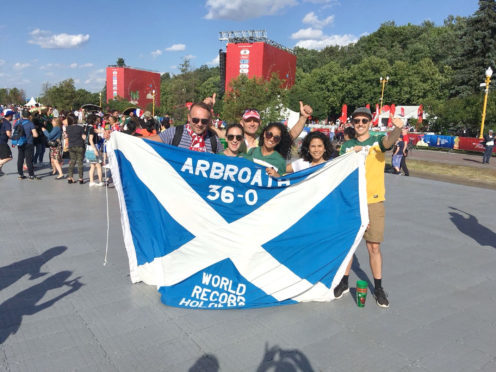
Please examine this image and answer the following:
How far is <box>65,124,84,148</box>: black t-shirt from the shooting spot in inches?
371

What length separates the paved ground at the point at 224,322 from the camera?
9.43 feet

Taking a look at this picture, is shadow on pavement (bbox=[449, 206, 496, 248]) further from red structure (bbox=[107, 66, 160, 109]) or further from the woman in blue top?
red structure (bbox=[107, 66, 160, 109])

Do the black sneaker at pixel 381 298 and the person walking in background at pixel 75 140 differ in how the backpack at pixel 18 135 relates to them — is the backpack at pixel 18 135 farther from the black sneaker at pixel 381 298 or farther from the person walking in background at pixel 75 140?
→ the black sneaker at pixel 381 298

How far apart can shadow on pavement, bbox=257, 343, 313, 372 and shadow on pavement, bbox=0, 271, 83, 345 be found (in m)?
2.02

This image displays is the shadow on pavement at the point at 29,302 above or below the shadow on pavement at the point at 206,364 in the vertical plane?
above

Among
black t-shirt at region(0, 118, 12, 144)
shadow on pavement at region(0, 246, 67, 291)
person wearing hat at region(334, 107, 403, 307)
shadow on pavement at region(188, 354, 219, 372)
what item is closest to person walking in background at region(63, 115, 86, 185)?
black t-shirt at region(0, 118, 12, 144)

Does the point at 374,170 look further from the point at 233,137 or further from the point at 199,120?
the point at 199,120

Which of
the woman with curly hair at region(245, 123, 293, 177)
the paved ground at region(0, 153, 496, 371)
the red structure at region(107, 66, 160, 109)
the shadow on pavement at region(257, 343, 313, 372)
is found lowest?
the shadow on pavement at region(257, 343, 313, 372)

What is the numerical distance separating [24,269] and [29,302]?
0.91 m

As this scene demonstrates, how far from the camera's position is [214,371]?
2725 mm

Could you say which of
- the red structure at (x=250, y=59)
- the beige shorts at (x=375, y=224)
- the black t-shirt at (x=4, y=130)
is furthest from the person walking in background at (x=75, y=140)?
the red structure at (x=250, y=59)

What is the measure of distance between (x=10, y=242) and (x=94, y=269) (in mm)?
1640

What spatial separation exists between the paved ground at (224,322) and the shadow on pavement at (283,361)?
0.01m

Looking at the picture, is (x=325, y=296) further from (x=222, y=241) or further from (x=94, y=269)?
(x=94, y=269)
